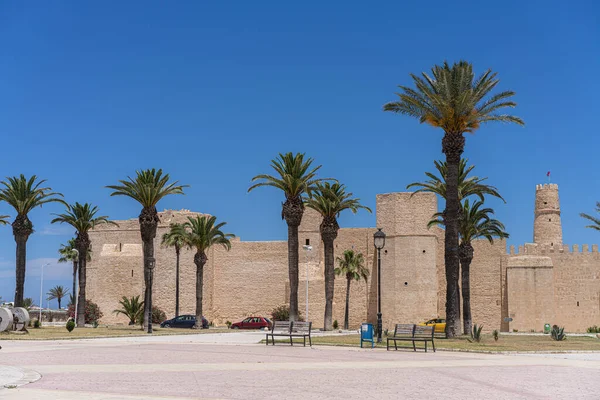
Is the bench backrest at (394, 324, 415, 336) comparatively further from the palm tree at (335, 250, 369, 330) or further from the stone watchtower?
the stone watchtower

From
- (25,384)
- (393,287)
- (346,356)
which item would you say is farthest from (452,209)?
(393,287)

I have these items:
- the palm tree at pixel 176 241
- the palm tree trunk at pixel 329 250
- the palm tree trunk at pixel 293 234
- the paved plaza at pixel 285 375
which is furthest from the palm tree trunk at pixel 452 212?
the palm tree at pixel 176 241

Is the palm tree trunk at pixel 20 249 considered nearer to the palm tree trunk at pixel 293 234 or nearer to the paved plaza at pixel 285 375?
the palm tree trunk at pixel 293 234

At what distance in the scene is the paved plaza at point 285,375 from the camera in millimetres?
9750

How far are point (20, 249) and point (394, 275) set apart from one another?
24712 millimetres

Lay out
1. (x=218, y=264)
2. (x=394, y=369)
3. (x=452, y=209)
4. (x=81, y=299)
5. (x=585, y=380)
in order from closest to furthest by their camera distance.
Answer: (x=585, y=380)
(x=394, y=369)
(x=452, y=209)
(x=81, y=299)
(x=218, y=264)

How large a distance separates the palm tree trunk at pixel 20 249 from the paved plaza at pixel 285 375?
75.6ft

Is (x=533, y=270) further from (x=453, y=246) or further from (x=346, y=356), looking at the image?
(x=346, y=356)

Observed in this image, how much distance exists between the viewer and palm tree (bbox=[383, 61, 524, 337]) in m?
26.7

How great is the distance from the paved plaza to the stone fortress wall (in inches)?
1272

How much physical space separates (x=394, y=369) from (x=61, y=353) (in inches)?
325

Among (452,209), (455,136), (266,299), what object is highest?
(455,136)

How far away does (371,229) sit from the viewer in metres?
52.8

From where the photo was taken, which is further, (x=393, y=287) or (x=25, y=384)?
(x=393, y=287)
